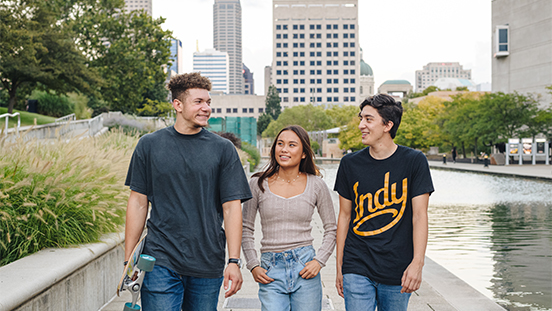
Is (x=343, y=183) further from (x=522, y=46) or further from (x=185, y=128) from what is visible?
(x=522, y=46)

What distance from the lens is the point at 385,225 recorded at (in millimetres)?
3105

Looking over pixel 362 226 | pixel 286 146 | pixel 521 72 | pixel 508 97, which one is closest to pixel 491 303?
pixel 362 226

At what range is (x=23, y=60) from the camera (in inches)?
964

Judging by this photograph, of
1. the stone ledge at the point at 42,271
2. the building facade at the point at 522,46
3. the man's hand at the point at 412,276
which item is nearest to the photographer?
the man's hand at the point at 412,276

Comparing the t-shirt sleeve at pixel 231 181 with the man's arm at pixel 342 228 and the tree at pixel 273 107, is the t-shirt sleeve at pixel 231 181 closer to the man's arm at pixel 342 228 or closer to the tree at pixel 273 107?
the man's arm at pixel 342 228

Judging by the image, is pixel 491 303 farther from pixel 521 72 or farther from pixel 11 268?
pixel 521 72

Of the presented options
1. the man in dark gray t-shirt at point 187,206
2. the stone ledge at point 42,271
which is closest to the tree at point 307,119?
the stone ledge at point 42,271

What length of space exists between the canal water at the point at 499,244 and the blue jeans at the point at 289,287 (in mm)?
3390

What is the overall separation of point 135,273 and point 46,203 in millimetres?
2499

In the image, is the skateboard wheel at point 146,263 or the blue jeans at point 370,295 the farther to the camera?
the blue jeans at point 370,295

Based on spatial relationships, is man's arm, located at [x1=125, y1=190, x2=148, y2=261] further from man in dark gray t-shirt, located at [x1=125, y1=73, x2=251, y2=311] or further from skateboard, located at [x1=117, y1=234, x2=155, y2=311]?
skateboard, located at [x1=117, y1=234, x2=155, y2=311]

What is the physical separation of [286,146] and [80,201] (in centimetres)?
266

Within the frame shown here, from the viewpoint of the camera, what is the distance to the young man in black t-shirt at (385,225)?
307 cm

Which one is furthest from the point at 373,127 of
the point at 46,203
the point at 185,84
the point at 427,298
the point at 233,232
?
Result: the point at 46,203
